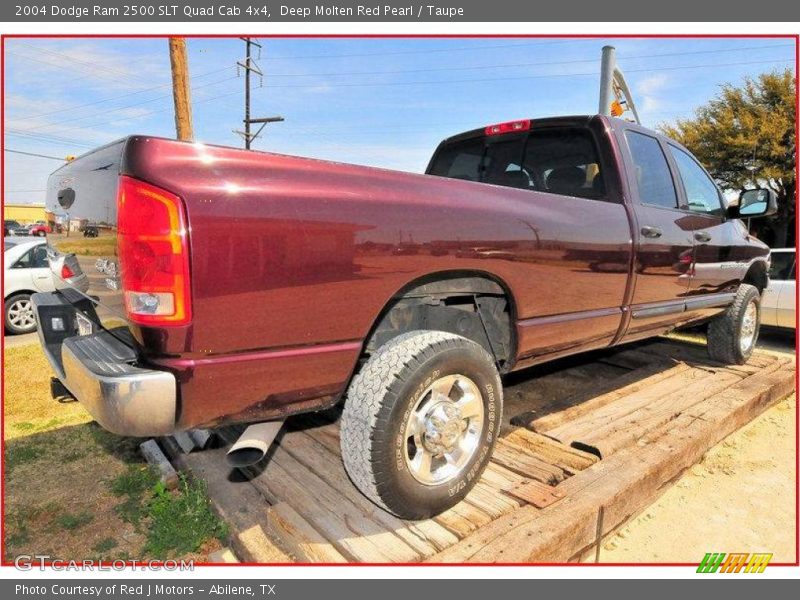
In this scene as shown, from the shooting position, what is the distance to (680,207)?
391 cm

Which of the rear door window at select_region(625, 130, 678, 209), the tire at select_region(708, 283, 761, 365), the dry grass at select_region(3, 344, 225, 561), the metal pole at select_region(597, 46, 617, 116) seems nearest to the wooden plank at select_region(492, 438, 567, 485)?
the dry grass at select_region(3, 344, 225, 561)

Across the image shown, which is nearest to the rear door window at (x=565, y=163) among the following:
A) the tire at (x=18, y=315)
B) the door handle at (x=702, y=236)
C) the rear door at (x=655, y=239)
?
the rear door at (x=655, y=239)

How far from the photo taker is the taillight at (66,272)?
246 centimetres

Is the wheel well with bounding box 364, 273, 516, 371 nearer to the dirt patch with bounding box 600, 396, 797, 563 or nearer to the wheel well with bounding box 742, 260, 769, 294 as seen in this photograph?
the dirt patch with bounding box 600, 396, 797, 563

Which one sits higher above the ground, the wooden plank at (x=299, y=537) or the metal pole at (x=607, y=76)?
the metal pole at (x=607, y=76)

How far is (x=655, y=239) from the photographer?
3453 mm

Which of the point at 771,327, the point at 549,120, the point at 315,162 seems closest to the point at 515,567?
the point at 315,162

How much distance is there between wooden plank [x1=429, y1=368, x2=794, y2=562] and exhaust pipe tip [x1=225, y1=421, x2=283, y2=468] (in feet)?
2.54

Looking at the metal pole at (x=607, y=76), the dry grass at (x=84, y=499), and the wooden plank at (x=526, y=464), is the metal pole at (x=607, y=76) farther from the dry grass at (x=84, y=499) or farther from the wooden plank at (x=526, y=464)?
the dry grass at (x=84, y=499)

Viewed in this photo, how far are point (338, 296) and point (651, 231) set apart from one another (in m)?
2.44

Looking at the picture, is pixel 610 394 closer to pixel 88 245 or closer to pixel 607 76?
pixel 88 245

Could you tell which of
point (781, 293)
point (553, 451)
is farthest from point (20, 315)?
point (781, 293)

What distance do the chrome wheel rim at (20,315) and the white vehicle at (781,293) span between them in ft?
35.5

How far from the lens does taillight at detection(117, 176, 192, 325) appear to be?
63.2 inches
